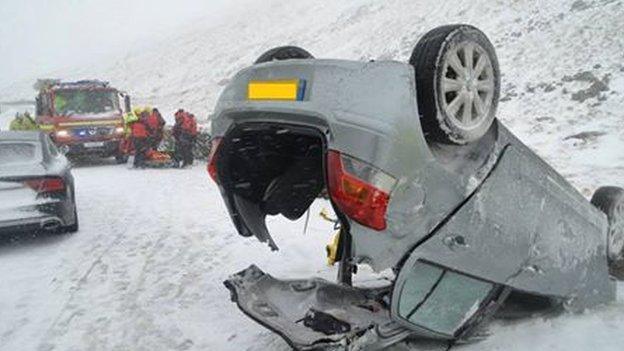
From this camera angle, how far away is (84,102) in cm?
1716

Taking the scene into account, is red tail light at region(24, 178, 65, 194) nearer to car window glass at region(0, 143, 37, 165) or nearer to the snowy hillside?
car window glass at region(0, 143, 37, 165)

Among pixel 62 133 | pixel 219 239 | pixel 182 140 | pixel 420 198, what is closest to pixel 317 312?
pixel 420 198

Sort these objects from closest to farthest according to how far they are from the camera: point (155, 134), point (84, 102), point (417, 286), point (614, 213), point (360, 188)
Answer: point (360, 188) < point (417, 286) < point (614, 213) < point (155, 134) < point (84, 102)

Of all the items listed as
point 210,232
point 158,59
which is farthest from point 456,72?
point 158,59

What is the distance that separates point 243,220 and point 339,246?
98 centimetres

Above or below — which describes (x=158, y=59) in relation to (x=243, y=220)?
below

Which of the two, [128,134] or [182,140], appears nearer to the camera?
[182,140]

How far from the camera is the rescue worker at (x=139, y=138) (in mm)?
15594

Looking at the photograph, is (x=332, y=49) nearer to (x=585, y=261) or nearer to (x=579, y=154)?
(x=579, y=154)

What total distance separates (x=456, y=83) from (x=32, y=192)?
232 inches

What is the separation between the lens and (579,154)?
35.9ft

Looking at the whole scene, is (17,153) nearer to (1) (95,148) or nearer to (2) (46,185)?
(2) (46,185)

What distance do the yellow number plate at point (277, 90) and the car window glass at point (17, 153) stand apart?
17.5 feet

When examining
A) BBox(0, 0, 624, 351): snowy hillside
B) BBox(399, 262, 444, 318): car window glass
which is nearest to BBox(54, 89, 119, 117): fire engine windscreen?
BBox(0, 0, 624, 351): snowy hillside
